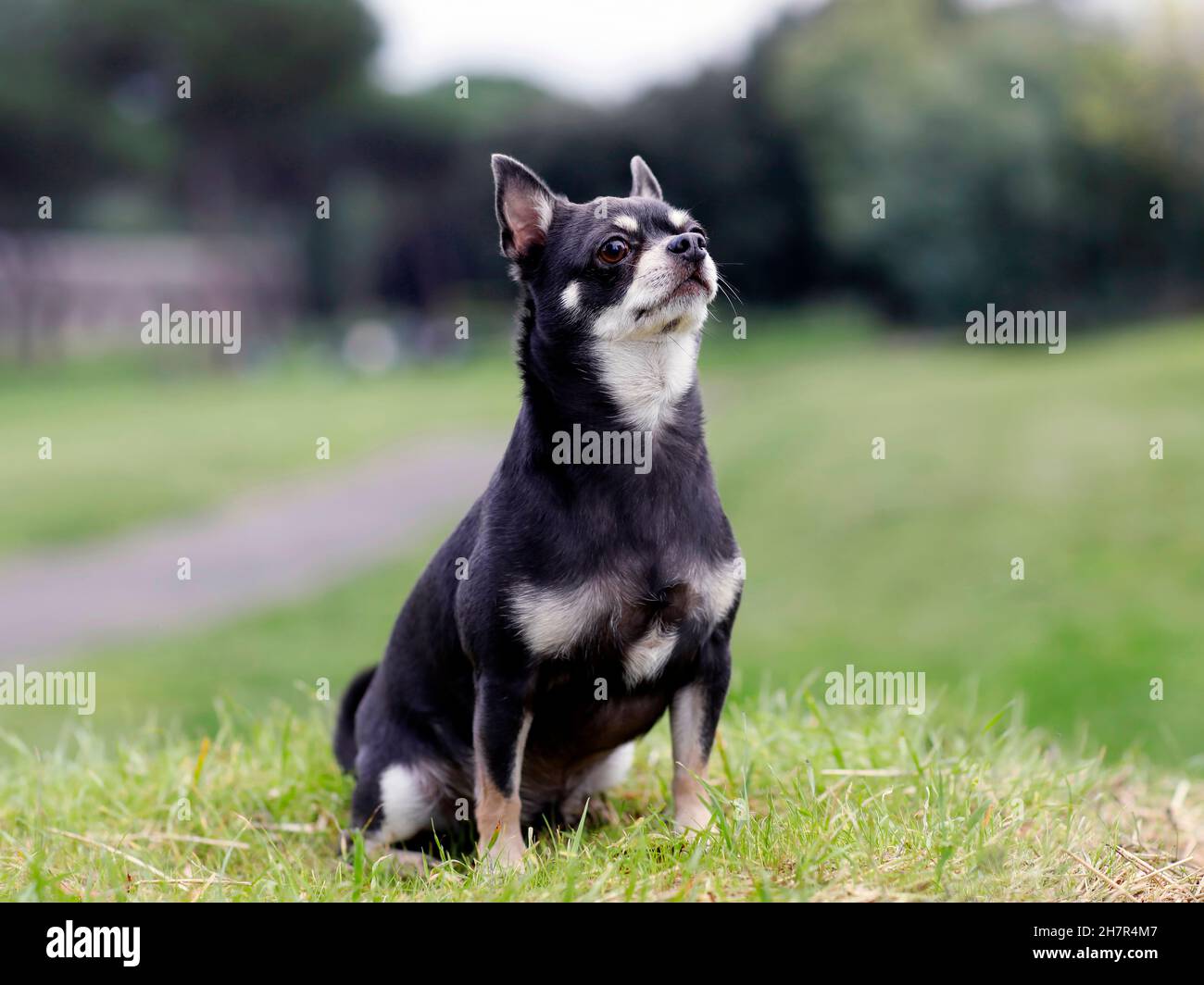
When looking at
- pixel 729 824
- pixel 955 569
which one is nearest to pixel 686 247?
pixel 729 824

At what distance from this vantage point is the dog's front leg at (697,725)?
12.3 feet

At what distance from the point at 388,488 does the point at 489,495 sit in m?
12.9

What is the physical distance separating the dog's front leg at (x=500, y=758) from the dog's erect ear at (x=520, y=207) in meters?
1.32

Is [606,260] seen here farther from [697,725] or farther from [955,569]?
[955,569]

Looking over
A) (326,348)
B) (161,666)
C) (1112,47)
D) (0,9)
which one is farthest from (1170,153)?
(0,9)

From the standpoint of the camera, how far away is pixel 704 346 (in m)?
16.1

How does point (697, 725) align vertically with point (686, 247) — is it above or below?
below

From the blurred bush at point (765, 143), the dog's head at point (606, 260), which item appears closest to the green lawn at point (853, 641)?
the dog's head at point (606, 260)

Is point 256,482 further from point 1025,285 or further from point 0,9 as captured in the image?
point 0,9

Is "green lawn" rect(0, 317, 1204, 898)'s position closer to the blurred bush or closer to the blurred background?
the blurred background

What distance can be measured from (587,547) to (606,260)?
2.73 feet

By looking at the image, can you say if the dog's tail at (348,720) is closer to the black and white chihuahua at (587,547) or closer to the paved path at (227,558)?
the black and white chihuahua at (587,547)

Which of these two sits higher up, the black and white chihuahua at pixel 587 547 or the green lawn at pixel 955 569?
the black and white chihuahua at pixel 587 547

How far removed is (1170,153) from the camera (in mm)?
25312
